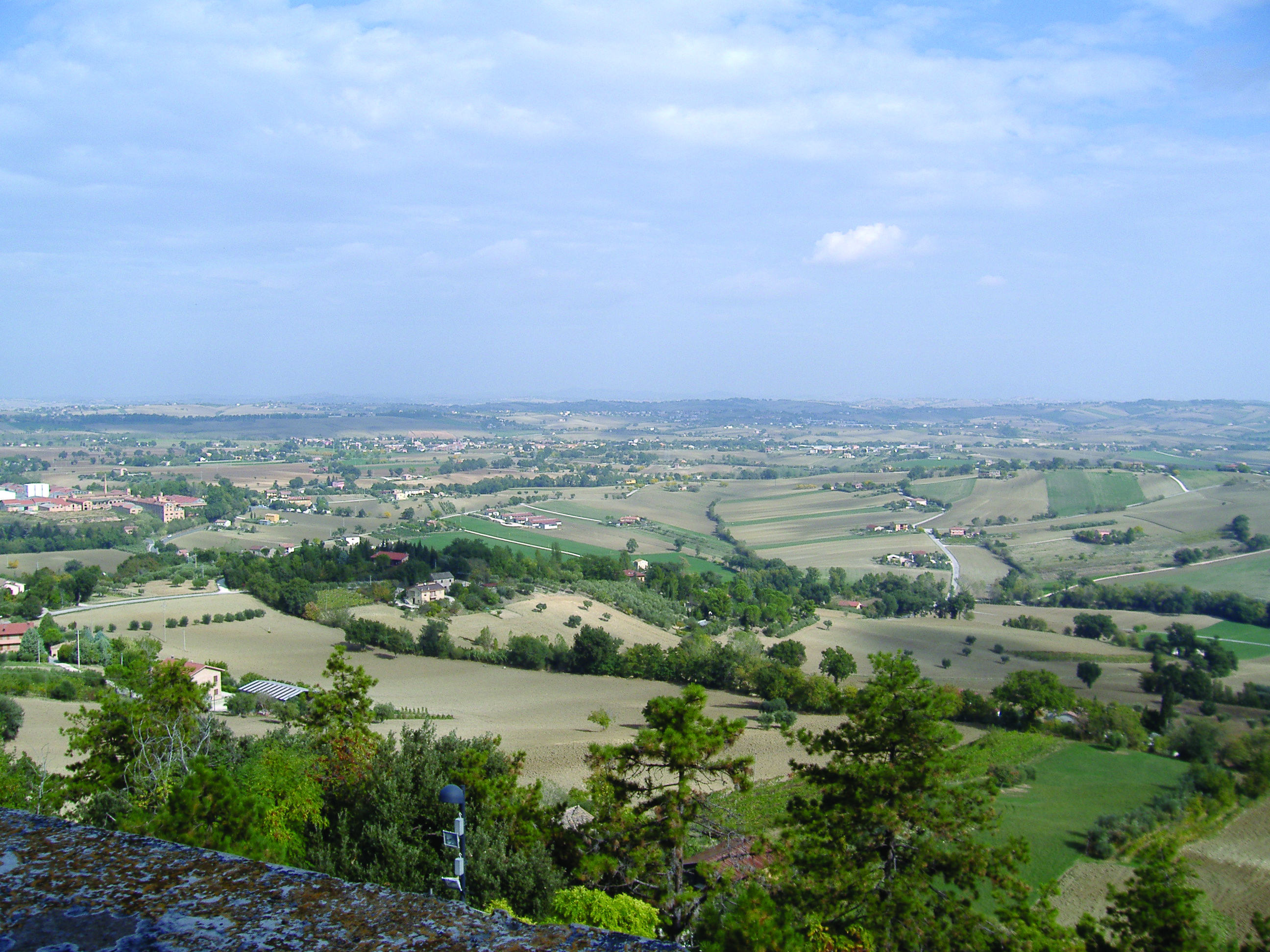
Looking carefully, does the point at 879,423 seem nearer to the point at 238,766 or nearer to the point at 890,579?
the point at 890,579

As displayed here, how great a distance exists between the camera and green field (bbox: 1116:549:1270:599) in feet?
111

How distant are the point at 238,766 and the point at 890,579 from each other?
35615 millimetres

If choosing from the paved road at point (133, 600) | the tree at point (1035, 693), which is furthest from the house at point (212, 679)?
the tree at point (1035, 693)

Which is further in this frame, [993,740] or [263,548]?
[263,548]

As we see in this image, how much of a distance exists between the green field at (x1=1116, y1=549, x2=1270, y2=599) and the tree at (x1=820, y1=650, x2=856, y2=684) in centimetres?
1845

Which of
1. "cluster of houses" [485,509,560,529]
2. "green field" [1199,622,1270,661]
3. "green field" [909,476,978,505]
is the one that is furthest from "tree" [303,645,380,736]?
"green field" [909,476,978,505]

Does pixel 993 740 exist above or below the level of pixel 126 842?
below

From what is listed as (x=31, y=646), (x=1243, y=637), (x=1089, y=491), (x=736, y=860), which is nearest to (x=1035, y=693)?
(x=1243, y=637)

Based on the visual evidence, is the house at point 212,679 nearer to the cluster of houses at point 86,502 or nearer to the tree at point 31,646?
the tree at point 31,646

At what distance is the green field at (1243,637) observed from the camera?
2722 centimetres

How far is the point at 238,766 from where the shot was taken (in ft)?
36.6

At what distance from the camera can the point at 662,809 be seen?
9.23 m

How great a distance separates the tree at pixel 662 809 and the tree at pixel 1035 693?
48.4ft

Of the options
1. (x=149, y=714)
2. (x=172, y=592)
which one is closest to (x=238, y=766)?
(x=149, y=714)
